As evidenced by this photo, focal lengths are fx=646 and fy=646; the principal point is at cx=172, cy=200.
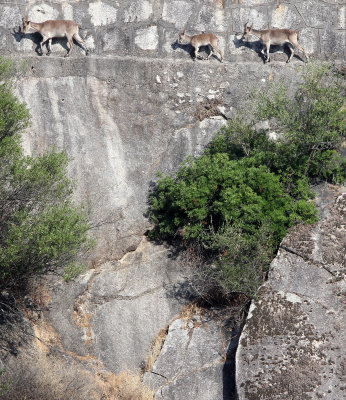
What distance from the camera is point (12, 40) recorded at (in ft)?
48.5

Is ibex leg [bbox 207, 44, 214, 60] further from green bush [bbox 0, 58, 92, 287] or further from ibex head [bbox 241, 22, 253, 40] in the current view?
green bush [bbox 0, 58, 92, 287]

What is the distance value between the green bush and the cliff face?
42.8 inches

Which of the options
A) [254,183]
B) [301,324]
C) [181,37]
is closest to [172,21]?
[181,37]

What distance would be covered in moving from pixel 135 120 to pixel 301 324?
5.89 meters

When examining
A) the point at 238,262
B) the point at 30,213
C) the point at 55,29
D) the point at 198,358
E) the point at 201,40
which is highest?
the point at 55,29

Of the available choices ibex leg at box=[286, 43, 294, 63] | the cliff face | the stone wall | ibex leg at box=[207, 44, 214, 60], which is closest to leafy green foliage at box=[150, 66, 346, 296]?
the cliff face

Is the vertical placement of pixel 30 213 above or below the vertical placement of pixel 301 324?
above

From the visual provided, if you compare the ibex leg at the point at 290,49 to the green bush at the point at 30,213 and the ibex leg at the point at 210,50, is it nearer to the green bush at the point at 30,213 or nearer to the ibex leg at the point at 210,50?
the ibex leg at the point at 210,50

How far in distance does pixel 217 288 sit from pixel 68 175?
12.9 ft

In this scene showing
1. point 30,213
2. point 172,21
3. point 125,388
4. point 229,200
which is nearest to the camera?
point 125,388

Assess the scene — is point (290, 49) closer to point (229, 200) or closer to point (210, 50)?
point (210, 50)

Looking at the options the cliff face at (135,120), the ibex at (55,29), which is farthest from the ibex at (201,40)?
the ibex at (55,29)

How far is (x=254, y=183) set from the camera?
41.8 ft

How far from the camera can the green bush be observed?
11.4 metres
